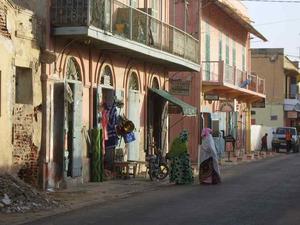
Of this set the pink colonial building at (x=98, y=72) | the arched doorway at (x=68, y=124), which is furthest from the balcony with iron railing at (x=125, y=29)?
the arched doorway at (x=68, y=124)

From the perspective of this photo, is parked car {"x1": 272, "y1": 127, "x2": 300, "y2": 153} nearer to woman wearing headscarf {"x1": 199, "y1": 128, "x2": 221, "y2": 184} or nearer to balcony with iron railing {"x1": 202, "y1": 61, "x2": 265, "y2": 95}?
balcony with iron railing {"x1": 202, "y1": 61, "x2": 265, "y2": 95}

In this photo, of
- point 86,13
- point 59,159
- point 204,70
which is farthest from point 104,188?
point 204,70

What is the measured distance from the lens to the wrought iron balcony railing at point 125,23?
17969mm

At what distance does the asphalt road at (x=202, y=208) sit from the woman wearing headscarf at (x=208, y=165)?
0.46 meters

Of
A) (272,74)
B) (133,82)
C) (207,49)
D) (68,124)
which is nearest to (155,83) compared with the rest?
(133,82)

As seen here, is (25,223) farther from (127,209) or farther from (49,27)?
(49,27)

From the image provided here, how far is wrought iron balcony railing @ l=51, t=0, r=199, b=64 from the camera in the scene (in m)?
18.0

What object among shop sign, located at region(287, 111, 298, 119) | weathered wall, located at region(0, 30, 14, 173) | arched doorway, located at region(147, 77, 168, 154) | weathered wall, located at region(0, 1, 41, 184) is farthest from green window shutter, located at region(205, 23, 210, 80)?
shop sign, located at region(287, 111, 298, 119)

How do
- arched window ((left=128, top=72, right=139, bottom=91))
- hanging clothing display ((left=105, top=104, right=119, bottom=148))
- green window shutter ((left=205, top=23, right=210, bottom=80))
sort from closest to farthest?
hanging clothing display ((left=105, top=104, right=119, bottom=148)) → arched window ((left=128, top=72, right=139, bottom=91)) → green window shutter ((left=205, top=23, right=210, bottom=80))

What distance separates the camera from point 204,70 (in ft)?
114

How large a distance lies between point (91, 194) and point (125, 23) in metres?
6.49

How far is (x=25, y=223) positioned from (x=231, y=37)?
32.4 m

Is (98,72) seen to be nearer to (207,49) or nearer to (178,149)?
(178,149)

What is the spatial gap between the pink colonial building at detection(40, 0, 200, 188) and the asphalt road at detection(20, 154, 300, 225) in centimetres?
302
